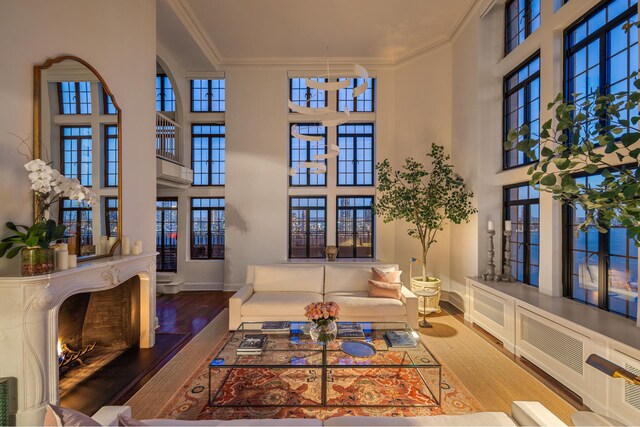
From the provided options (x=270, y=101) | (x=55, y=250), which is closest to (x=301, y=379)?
(x=55, y=250)

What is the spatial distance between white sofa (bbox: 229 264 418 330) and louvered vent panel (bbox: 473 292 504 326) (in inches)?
38.8

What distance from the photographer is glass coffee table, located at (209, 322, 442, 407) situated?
2.68 metres

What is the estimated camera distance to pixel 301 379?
3.08 m

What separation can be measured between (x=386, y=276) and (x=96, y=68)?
14.8 ft

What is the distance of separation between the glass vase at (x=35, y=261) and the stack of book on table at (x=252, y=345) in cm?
174

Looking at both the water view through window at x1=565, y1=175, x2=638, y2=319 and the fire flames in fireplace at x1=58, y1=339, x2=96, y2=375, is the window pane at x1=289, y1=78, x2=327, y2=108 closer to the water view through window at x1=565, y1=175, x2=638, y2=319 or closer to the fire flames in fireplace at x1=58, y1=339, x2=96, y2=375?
the water view through window at x1=565, y1=175, x2=638, y2=319

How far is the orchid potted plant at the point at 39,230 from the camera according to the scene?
232cm

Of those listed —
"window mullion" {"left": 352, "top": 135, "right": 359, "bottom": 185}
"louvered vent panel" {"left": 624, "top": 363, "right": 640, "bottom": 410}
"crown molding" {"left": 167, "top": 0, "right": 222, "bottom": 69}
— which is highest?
"crown molding" {"left": 167, "top": 0, "right": 222, "bottom": 69}

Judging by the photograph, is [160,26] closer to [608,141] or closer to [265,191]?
[265,191]

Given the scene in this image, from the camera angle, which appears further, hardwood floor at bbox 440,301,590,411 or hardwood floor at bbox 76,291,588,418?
hardwood floor at bbox 76,291,588,418

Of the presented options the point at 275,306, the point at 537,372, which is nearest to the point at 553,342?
the point at 537,372

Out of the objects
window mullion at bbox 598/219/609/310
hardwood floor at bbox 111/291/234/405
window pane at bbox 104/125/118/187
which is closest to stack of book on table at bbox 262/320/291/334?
hardwood floor at bbox 111/291/234/405

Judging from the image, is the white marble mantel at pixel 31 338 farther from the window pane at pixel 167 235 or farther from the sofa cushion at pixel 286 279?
the window pane at pixel 167 235

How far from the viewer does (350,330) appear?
3.40 meters
